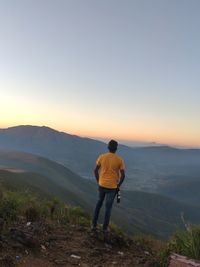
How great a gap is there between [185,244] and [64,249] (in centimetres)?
250

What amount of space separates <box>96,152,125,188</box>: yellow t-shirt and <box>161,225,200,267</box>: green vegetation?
230cm

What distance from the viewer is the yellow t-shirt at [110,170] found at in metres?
10.3

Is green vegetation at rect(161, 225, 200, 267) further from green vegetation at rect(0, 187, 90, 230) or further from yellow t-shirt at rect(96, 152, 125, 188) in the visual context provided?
green vegetation at rect(0, 187, 90, 230)

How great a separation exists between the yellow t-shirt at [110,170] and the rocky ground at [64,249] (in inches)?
47.1

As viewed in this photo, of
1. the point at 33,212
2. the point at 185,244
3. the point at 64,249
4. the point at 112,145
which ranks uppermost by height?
the point at 112,145

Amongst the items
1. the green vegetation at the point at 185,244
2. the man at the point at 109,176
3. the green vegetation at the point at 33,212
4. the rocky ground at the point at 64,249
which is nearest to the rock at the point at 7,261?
the rocky ground at the point at 64,249

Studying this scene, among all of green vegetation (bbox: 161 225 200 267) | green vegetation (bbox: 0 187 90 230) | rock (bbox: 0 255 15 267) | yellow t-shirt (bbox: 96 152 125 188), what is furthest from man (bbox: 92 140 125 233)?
rock (bbox: 0 255 15 267)

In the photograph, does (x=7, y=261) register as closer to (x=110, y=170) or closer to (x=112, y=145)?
(x=110, y=170)

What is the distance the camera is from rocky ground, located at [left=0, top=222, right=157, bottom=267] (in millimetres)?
7860

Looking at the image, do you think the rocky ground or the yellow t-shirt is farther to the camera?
the yellow t-shirt

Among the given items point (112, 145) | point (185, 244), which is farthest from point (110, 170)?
point (185, 244)

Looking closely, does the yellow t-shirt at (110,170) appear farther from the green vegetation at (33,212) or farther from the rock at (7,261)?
the rock at (7,261)

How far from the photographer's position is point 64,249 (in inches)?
347

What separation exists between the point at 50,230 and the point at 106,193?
5.17 ft
